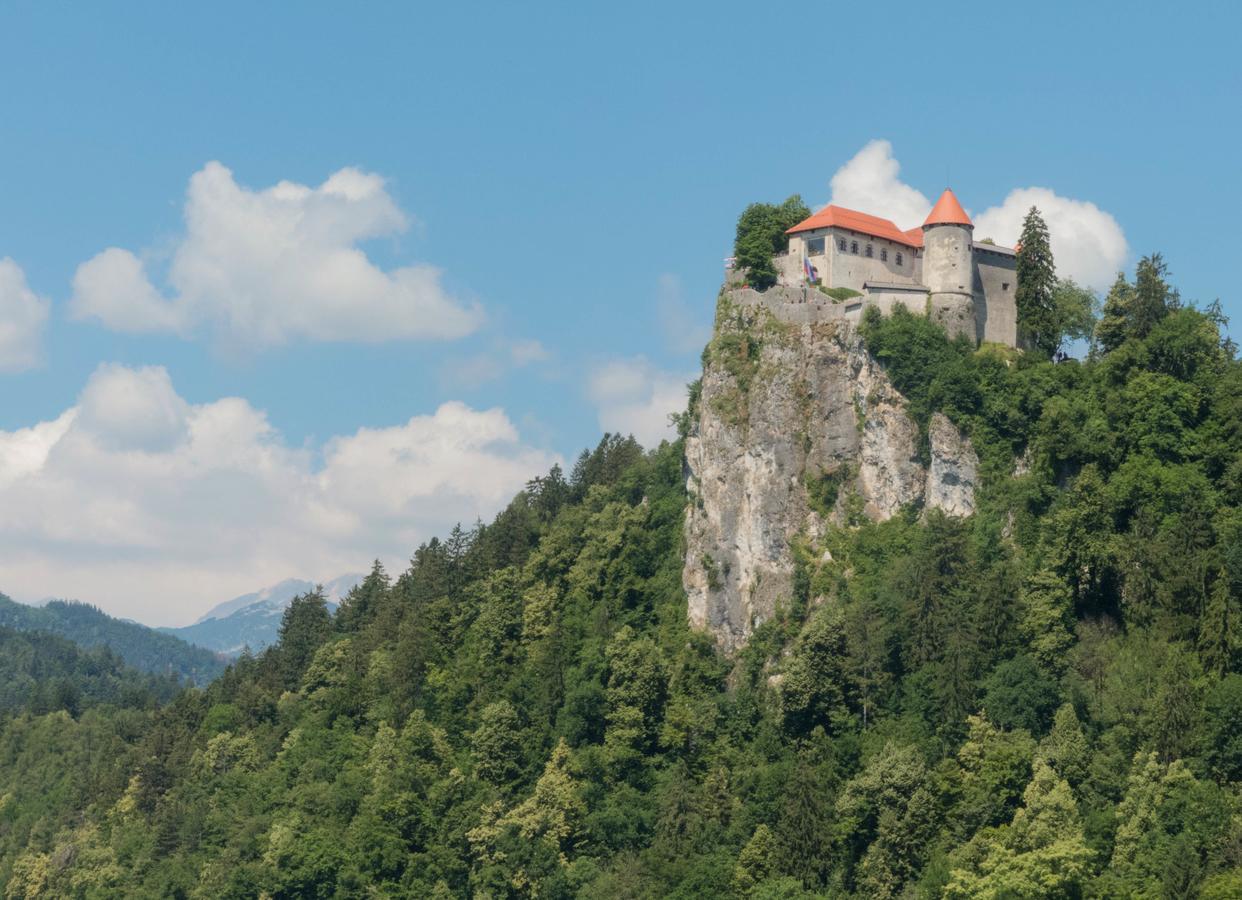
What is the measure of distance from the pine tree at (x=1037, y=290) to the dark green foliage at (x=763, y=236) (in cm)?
1365

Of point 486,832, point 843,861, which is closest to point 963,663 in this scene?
point 843,861

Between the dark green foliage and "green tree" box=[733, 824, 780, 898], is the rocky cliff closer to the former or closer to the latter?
the dark green foliage

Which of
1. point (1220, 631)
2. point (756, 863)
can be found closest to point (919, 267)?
point (1220, 631)

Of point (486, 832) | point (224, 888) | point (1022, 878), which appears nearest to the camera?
point (1022, 878)

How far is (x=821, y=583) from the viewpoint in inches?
3669

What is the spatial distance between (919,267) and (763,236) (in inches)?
358

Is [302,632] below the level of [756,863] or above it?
above

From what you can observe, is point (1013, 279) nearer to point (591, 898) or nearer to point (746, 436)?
point (746, 436)

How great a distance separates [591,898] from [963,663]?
2154 centimetres

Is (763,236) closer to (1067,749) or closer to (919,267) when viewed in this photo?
(919,267)

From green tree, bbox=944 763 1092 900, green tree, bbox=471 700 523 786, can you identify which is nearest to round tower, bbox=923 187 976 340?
green tree, bbox=944 763 1092 900

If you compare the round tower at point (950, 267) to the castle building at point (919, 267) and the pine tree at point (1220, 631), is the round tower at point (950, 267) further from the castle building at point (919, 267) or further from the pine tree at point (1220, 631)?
the pine tree at point (1220, 631)

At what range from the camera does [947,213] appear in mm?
97250

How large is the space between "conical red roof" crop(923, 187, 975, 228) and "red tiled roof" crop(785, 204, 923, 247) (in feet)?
9.50
